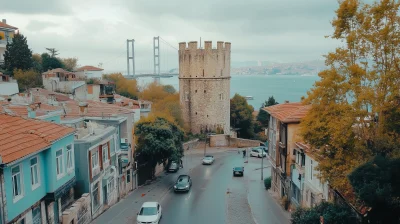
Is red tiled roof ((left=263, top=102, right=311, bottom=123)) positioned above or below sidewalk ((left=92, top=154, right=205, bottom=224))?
above

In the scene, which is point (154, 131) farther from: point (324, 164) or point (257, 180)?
point (324, 164)

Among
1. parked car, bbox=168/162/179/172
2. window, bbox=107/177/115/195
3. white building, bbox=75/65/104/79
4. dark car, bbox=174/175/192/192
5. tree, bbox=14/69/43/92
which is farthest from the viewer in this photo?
white building, bbox=75/65/104/79

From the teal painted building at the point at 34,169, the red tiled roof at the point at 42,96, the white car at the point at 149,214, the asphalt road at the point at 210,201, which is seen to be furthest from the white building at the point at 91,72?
the teal painted building at the point at 34,169

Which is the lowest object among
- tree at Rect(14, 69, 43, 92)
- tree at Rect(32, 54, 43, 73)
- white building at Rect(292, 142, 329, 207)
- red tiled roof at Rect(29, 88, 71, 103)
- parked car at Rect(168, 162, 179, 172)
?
parked car at Rect(168, 162, 179, 172)

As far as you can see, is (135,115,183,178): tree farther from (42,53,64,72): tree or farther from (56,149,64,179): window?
(42,53,64,72): tree

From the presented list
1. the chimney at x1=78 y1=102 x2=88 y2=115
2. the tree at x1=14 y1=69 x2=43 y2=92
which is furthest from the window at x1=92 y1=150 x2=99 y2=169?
the tree at x1=14 y1=69 x2=43 y2=92

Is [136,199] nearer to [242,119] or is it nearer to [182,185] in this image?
[182,185]

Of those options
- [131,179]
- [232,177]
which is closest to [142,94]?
[232,177]

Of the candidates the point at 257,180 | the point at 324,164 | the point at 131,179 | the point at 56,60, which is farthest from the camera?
the point at 56,60
